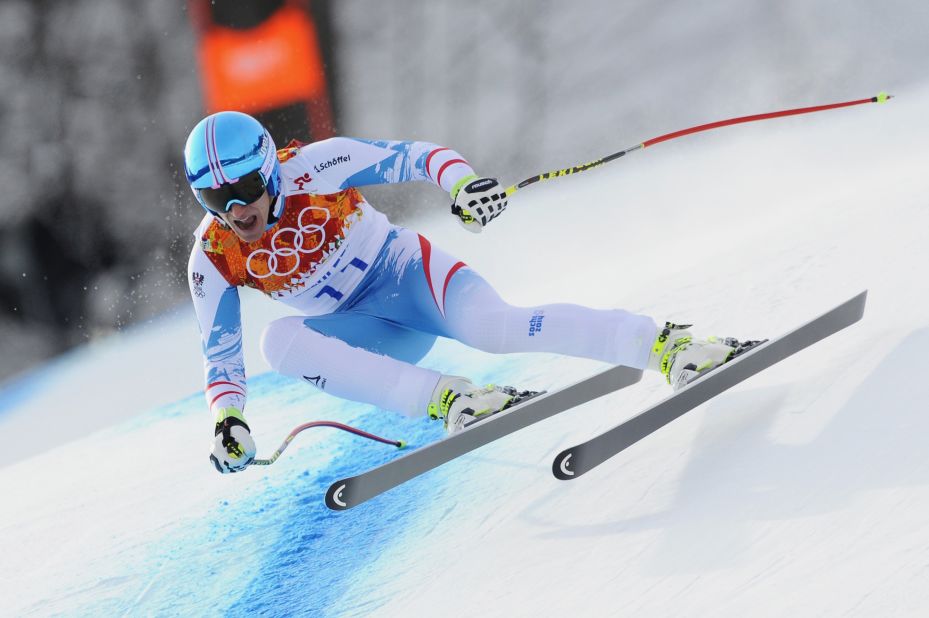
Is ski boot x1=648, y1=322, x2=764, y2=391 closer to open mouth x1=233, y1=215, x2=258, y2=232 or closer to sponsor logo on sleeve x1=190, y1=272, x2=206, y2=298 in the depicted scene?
open mouth x1=233, y1=215, x2=258, y2=232

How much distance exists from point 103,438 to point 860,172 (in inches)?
146

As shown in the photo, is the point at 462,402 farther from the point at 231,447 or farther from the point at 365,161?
the point at 365,161

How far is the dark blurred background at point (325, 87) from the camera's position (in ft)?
18.3

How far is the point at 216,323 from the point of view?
9.46 ft

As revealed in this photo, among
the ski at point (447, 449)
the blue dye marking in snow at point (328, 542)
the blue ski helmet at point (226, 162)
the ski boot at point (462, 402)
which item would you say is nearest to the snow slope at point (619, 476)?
the blue dye marking in snow at point (328, 542)

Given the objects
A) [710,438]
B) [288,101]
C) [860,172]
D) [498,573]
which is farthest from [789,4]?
[498,573]

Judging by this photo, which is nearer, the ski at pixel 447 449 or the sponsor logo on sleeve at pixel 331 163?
the ski at pixel 447 449

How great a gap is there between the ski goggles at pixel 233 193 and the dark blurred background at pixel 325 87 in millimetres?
3128

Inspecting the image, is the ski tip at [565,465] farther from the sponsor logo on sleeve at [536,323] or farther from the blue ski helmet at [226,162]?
the blue ski helmet at [226,162]

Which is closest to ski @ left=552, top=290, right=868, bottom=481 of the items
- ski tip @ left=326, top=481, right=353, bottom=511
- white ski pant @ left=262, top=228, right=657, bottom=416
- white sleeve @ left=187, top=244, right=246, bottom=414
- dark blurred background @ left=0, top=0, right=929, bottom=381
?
white ski pant @ left=262, top=228, right=657, bottom=416

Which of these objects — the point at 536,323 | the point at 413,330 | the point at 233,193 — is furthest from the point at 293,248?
the point at 536,323

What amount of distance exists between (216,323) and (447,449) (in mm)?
779

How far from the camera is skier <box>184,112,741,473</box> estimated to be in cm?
269

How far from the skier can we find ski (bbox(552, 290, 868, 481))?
0.08 m
